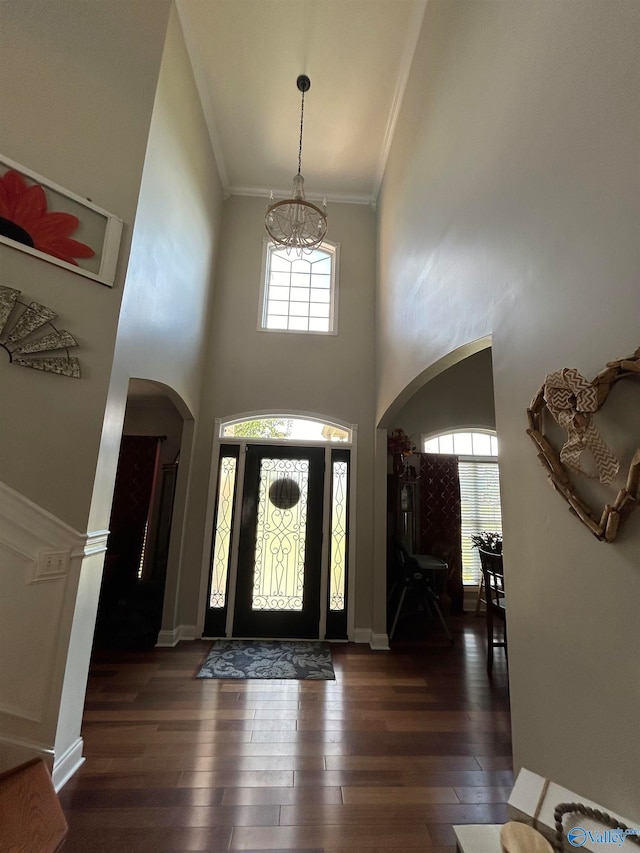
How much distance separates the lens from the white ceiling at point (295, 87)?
3.34 m

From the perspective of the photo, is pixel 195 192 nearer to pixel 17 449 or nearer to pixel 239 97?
pixel 239 97

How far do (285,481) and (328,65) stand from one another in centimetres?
429

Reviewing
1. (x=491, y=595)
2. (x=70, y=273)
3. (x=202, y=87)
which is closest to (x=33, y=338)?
(x=70, y=273)

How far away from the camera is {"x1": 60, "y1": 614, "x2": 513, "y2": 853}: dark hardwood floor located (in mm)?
1693

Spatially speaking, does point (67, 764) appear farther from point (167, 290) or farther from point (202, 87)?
point (202, 87)

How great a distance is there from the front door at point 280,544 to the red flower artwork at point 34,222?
8.47 ft

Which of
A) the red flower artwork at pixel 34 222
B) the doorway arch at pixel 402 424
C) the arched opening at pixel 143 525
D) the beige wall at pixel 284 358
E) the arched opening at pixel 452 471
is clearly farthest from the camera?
the arched opening at pixel 452 471

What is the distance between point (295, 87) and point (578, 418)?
15.1 feet

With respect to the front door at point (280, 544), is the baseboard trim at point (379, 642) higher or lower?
lower

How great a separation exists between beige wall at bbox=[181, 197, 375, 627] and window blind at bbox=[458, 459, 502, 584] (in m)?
1.81

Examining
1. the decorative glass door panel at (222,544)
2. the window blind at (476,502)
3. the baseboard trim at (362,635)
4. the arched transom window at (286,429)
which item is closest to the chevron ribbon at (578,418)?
the arched transom window at (286,429)

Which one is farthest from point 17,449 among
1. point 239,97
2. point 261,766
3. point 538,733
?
point 239,97

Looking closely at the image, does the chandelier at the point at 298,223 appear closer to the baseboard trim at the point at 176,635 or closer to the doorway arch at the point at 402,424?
the doorway arch at the point at 402,424

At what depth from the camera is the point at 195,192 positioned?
3.96 meters
